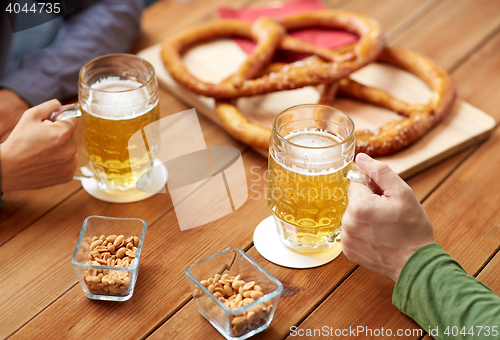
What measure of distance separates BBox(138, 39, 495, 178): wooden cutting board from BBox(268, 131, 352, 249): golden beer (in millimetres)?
364

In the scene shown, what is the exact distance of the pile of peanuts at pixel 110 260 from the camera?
38.1 inches

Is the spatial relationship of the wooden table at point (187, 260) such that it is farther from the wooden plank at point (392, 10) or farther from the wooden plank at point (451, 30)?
the wooden plank at point (392, 10)

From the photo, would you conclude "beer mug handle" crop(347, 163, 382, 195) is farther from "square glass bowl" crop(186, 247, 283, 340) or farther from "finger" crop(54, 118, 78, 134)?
"finger" crop(54, 118, 78, 134)

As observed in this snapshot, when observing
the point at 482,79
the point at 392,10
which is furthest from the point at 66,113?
the point at 392,10

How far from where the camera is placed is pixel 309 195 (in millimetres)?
991

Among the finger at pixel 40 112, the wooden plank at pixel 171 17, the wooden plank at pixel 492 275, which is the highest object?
the finger at pixel 40 112

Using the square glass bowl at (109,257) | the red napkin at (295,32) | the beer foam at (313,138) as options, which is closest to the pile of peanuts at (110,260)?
the square glass bowl at (109,257)

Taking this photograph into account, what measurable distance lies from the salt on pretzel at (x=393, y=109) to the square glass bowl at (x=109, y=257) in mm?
485

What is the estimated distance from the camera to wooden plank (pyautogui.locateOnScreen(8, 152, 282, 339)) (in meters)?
0.96

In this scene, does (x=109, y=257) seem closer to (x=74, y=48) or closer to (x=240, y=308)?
(x=240, y=308)

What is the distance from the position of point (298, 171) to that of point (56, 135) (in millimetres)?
612

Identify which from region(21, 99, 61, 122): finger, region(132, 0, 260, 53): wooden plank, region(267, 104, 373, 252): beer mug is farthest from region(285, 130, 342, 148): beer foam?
region(132, 0, 260, 53): wooden plank

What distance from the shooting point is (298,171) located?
975mm

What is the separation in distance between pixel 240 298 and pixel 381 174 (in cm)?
37
